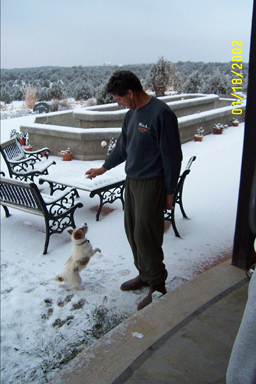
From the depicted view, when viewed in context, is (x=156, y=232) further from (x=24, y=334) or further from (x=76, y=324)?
(x=24, y=334)

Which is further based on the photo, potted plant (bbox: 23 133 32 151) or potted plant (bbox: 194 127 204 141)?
potted plant (bbox: 194 127 204 141)

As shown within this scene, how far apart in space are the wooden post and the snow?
0.57 metres

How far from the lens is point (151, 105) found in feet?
7.00

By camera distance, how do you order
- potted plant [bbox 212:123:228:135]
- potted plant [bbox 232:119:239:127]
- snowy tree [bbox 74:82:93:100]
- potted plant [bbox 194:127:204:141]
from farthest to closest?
snowy tree [bbox 74:82:93:100]
potted plant [bbox 232:119:239:127]
potted plant [bbox 212:123:228:135]
potted plant [bbox 194:127:204:141]

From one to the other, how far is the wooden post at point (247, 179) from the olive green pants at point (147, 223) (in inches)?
25.0

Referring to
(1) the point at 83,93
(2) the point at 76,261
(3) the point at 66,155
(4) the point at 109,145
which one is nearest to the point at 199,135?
(4) the point at 109,145

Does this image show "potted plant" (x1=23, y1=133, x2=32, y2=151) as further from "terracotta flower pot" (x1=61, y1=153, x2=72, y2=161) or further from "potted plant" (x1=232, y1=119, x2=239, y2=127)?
"potted plant" (x1=232, y1=119, x2=239, y2=127)

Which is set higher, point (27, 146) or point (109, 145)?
point (109, 145)

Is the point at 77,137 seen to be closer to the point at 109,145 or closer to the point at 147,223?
the point at 109,145

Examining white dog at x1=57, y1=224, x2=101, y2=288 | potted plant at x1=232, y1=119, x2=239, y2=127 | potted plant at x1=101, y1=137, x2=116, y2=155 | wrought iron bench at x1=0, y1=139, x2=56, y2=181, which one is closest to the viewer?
white dog at x1=57, y1=224, x2=101, y2=288

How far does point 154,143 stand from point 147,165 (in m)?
0.17

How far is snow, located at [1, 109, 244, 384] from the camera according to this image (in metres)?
2.33

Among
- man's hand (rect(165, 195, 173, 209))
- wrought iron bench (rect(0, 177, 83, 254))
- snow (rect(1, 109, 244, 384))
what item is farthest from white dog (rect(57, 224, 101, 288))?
man's hand (rect(165, 195, 173, 209))

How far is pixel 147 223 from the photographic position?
2.36 meters
